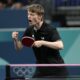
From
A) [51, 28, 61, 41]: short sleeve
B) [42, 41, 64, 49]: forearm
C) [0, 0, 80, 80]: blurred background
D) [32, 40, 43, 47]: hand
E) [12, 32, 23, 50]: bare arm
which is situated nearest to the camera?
[32, 40, 43, 47]: hand

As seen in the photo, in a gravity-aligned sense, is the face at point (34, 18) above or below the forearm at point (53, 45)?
above

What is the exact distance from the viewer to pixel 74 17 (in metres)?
12.3

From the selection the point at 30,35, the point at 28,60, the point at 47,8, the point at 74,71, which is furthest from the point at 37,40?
the point at 47,8

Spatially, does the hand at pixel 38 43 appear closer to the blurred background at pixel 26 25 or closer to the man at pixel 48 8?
the blurred background at pixel 26 25

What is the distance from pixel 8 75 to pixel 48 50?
0.96m

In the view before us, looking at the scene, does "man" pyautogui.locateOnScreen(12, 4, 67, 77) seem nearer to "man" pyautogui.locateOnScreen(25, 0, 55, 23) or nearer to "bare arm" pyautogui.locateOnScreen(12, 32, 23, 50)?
"bare arm" pyautogui.locateOnScreen(12, 32, 23, 50)

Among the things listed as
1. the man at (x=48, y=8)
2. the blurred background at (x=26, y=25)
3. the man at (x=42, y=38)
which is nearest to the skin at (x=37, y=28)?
the man at (x=42, y=38)

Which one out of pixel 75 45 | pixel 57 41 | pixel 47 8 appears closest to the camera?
pixel 57 41

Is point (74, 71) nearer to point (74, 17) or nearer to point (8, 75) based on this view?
point (8, 75)

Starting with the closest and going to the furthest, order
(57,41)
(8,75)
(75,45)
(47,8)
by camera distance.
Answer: (8,75) < (57,41) < (75,45) < (47,8)

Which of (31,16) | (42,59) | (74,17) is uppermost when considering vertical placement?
(31,16)

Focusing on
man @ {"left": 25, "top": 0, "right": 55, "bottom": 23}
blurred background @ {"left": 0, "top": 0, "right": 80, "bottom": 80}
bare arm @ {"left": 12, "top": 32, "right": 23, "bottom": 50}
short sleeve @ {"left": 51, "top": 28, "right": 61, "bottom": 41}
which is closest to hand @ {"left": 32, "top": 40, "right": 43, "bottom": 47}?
short sleeve @ {"left": 51, "top": 28, "right": 61, "bottom": 41}

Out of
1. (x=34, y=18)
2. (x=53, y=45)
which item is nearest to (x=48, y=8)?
(x=34, y=18)

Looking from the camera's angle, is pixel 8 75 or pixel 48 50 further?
pixel 48 50
